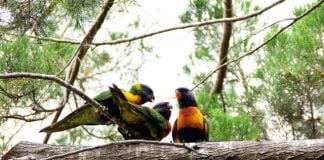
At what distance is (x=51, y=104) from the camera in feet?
11.2

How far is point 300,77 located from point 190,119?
0.94 m

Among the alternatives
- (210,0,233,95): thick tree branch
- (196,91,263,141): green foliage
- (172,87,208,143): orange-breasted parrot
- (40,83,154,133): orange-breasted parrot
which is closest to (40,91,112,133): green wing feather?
(40,83,154,133): orange-breasted parrot

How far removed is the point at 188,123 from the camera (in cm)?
275

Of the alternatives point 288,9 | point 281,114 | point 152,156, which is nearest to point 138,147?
point 152,156

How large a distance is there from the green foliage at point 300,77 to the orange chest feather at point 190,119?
0.86 m

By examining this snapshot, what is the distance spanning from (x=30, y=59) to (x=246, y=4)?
2097 mm

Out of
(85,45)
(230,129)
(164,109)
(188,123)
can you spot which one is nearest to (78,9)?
(85,45)

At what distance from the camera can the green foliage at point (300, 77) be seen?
337cm

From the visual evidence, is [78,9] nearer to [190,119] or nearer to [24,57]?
[24,57]

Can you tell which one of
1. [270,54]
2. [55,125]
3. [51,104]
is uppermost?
[270,54]

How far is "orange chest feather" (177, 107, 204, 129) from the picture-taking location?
274cm

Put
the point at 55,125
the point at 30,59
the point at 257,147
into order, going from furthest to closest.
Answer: the point at 30,59
the point at 55,125
the point at 257,147

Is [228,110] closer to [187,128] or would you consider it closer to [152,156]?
[187,128]

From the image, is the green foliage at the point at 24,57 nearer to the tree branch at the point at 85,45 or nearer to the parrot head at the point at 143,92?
the tree branch at the point at 85,45
